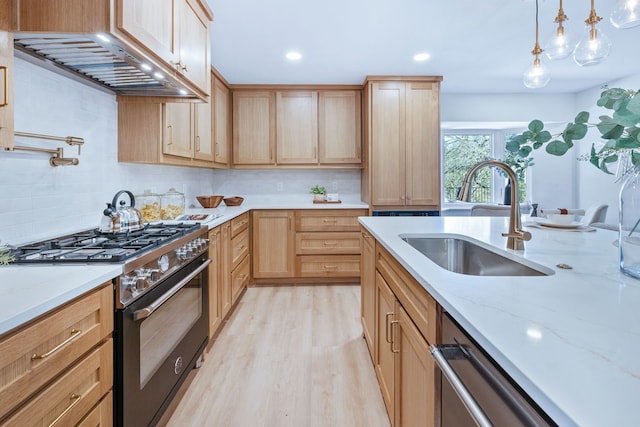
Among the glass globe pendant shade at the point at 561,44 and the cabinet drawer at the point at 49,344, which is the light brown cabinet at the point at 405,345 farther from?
the glass globe pendant shade at the point at 561,44

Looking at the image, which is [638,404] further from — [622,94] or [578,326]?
[622,94]

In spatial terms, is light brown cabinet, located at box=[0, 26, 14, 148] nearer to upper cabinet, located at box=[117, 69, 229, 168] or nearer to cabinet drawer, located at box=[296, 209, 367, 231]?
upper cabinet, located at box=[117, 69, 229, 168]

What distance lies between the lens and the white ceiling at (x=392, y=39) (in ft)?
8.05

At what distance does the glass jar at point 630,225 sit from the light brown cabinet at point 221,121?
3233 mm

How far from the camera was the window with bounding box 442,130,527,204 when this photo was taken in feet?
17.5

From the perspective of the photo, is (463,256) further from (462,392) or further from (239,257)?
(239,257)

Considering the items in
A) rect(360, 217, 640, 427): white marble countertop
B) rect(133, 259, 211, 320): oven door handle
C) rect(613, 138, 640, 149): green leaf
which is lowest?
rect(133, 259, 211, 320): oven door handle

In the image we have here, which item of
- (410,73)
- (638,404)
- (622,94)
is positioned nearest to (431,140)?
(410,73)

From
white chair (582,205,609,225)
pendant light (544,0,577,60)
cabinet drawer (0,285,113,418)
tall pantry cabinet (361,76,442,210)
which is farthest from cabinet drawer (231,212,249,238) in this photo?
white chair (582,205,609,225)

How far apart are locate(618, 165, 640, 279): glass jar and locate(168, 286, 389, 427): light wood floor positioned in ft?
4.08

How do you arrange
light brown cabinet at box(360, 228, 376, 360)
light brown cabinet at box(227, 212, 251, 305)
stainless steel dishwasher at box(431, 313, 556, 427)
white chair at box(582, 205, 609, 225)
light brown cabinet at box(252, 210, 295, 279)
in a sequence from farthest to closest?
light brown cabinet at box(252, 210, 295, 279), white chair at box(582, 205, 609, 225), light brown cabinet at box(227, 212, 251, 305), light brown cabinet at box(360, 228, 376, 360), stainless steel dishwasher at box(431, 313, 556, 427)

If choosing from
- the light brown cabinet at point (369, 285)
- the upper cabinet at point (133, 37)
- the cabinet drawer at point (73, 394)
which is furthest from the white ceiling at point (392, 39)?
the cabinet drawer at point (73, 394)

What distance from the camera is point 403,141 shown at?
389 centimetres

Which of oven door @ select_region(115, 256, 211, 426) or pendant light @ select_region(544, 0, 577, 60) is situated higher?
pendant light @ select_region(544, 0, 577, 60)
